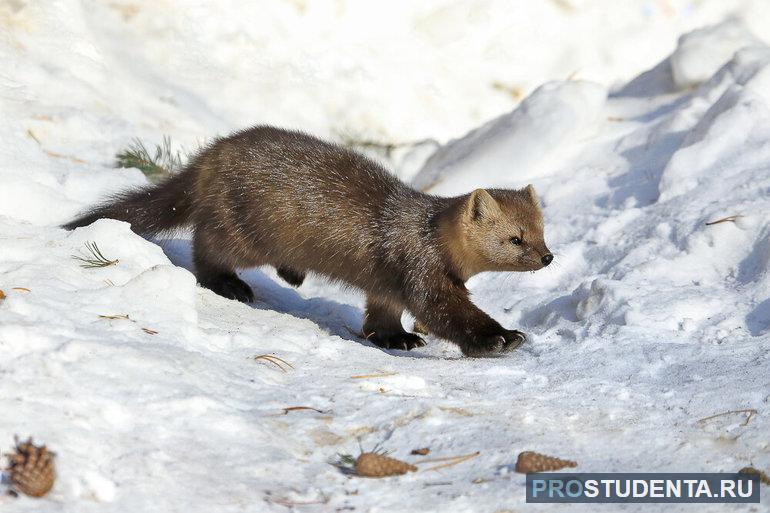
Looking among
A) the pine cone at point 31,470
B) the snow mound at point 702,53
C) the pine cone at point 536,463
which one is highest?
the snow mound at point 702,53

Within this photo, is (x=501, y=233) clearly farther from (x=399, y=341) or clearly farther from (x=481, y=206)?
→ (x=399, y=341)

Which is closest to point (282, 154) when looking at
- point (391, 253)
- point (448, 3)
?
point (391, 253)

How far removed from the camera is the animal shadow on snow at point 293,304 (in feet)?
19.2

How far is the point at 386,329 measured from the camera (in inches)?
228

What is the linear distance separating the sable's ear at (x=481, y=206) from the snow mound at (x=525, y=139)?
2.02 m

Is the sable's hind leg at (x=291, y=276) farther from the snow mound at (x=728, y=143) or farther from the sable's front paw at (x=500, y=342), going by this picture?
the snow mound at (x=728, y=143)

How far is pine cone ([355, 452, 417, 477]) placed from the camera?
9.88 ft

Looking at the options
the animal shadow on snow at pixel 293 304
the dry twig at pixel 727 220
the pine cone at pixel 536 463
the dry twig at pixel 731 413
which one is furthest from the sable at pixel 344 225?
the pine cone at pixel 536 463

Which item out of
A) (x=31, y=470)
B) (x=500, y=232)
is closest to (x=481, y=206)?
(x=500, y=232)

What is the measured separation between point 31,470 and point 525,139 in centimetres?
539

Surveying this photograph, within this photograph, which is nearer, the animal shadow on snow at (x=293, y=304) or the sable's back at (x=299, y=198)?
the sable's back at (x=299, y=198)

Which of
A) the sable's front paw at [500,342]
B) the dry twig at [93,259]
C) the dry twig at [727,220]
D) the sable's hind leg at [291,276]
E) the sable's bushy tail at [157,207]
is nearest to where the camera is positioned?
the dry twig at [93,259]

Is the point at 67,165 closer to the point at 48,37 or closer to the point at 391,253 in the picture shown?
the point at 48,37

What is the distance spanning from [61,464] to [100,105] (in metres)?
5.27
